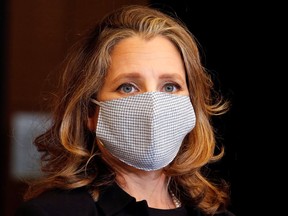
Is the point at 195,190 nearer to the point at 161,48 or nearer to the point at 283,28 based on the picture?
the point at 161,48

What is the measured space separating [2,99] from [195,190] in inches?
32.8

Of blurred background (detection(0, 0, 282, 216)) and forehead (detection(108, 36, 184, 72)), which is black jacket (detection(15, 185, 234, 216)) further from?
blurred background (detection(0, 0, 282, 216))

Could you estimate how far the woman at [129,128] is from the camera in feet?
4.86

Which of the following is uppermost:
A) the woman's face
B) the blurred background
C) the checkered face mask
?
the woman's face

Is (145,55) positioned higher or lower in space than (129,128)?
higher

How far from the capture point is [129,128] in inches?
58.4

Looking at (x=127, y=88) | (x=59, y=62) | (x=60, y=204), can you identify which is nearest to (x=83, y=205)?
(x=60, y=204)

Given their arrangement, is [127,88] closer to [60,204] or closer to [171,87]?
[171,87]

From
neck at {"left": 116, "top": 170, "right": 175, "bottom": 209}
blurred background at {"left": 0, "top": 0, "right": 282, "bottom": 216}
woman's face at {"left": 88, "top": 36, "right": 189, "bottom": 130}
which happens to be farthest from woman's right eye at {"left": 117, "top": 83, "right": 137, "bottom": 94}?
blurred background at {"left": 0, "top": 0, "right": 282, "bottom": 216}

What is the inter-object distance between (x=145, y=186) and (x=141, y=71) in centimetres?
29

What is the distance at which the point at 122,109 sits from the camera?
1491 mm

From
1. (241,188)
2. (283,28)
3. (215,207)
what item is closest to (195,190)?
(215,207)

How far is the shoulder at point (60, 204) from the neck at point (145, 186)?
0.11 meters

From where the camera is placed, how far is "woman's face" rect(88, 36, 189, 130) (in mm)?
1518
